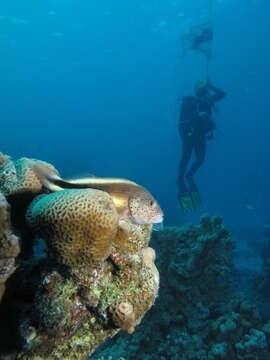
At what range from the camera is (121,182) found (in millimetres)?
2316

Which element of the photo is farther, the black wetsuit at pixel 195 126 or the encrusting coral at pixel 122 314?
the black wetsuit at pixel 195 126

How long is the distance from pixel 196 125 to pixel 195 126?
0.07 metres

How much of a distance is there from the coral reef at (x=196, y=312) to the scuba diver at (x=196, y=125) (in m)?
4.50

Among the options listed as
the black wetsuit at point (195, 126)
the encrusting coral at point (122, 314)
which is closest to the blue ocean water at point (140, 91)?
the encrusting coral at point (122, 314)

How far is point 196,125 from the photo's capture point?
43.9ft

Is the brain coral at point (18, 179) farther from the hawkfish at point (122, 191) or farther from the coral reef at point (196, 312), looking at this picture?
the coral reef at point (196, 312)

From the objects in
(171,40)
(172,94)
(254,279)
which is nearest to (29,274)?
(254,279)

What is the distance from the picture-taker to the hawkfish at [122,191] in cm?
220

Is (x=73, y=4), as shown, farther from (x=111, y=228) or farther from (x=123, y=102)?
(x=123, y=102)

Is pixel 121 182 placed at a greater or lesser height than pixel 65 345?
greater

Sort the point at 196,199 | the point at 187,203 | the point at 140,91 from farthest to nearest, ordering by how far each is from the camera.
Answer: the point at 140,91 < the point at 196,199 < the point at 187,203

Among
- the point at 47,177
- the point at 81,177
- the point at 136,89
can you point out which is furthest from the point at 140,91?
the point at 81,177

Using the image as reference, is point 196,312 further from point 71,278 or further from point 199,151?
point 199,151

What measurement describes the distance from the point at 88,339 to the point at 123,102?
144 meters
